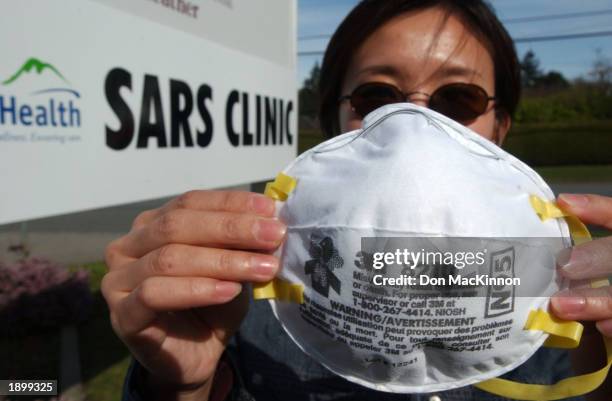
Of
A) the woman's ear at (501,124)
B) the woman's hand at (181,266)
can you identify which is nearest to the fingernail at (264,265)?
the woman's hand at (181,266)

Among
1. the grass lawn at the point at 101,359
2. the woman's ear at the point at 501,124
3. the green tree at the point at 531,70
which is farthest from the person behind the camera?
the green tree at the point at 531,70

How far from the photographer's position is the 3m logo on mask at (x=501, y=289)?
Result: 702mm

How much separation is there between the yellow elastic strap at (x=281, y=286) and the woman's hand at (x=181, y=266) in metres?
0.02

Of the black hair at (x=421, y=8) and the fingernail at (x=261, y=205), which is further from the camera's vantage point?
the black hair at (x=421, y=8)

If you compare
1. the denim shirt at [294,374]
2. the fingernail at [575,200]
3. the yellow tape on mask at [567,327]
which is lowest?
the denim shirt at [294,374]

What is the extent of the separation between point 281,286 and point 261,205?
14 cm

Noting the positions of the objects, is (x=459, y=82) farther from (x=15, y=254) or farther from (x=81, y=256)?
(x=81, y=256)

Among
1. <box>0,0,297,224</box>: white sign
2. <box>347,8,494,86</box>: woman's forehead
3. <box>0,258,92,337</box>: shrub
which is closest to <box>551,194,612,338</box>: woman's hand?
<box>347,8,494,86</box>: woman's forehead

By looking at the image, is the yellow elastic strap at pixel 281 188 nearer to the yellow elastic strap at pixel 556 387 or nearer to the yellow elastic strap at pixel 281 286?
the yellow elastic strap at pixel 281 286

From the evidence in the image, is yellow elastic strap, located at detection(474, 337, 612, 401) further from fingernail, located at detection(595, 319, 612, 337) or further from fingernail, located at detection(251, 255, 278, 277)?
fingernail, located at detection(251, 255, 278, 277)

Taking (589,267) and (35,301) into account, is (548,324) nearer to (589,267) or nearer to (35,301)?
(589,267)


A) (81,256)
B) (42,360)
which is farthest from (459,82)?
(81,256)

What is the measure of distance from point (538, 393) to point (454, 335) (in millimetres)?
183

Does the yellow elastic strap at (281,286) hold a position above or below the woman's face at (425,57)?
below
